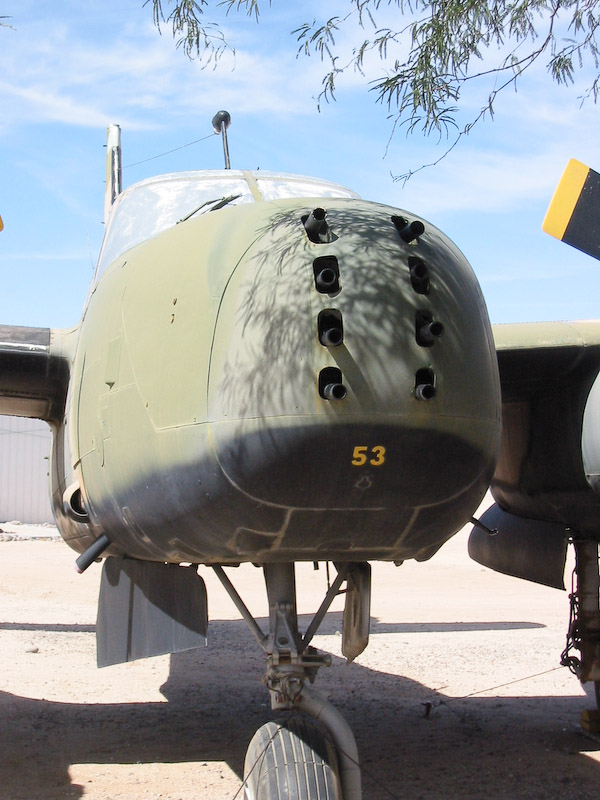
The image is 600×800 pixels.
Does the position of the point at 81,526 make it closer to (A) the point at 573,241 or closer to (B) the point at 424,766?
(B) the point at 424,766

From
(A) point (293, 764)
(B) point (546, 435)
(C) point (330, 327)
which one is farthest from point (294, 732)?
(B) point (546, 435)

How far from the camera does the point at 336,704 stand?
8180mm

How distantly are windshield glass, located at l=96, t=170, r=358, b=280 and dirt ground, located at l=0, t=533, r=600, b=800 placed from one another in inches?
124

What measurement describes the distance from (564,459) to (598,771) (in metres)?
2.12

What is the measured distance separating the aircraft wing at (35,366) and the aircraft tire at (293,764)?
2.66m

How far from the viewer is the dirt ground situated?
233 inches

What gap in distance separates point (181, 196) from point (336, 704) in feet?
15.0

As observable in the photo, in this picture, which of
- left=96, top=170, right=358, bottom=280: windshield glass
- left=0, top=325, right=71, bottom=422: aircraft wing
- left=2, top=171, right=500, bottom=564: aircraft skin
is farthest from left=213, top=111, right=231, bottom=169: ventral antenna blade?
left=2, top=171, right=500, bottom=564: aircraft skin

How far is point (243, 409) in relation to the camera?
346 cm

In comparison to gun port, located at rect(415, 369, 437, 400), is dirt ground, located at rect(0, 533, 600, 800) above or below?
below

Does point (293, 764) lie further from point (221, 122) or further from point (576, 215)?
point (221, 122)

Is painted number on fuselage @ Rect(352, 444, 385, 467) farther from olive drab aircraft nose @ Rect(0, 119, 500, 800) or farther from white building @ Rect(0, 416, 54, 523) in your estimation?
white building @ Rect(0, 416, 54, 523)

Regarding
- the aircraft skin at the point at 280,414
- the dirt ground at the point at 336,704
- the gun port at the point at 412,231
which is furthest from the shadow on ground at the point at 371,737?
the gun port at the point at 412,231

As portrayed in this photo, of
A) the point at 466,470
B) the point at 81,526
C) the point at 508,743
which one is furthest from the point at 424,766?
the point at 466,470
